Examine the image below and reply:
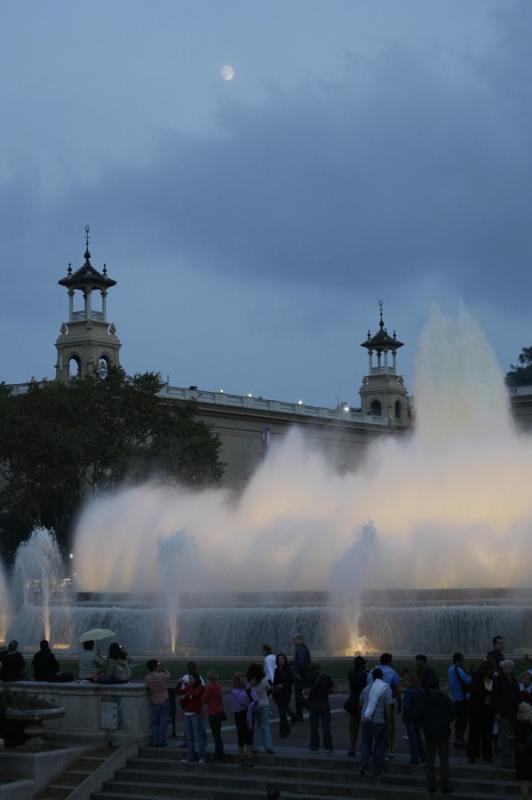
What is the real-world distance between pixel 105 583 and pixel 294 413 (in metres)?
46.6

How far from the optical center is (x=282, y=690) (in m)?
17.6

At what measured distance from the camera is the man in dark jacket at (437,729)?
46.0 ft

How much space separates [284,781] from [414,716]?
1.76 m

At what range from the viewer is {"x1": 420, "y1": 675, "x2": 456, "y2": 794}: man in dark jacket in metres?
14.0

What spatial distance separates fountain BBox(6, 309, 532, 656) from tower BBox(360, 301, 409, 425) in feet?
174

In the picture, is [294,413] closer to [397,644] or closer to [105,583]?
[105,583]

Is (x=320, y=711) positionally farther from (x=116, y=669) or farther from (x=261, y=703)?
(x=116, y=669)

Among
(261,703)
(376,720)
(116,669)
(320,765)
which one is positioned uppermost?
(116,669)

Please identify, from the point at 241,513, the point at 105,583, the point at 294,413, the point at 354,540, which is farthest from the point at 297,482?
the point at 294,413

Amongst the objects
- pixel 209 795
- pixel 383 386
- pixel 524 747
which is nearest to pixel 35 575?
pixel 209 795

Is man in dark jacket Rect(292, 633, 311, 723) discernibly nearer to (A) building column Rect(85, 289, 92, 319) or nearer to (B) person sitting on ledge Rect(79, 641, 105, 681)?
(B) person sitting on ledge Rect(79, 641, 105, 681)

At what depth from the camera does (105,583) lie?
42.8m

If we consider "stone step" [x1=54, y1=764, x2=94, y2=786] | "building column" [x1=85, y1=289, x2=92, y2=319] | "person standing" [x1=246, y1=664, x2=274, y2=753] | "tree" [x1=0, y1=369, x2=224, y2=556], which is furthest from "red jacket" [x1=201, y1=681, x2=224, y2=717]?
"building column" [x1=85, y1=289, x2=92, y2=319]

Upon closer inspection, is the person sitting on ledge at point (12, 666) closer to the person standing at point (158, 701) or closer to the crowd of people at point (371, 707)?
the crowd of people at point (371, 707)
